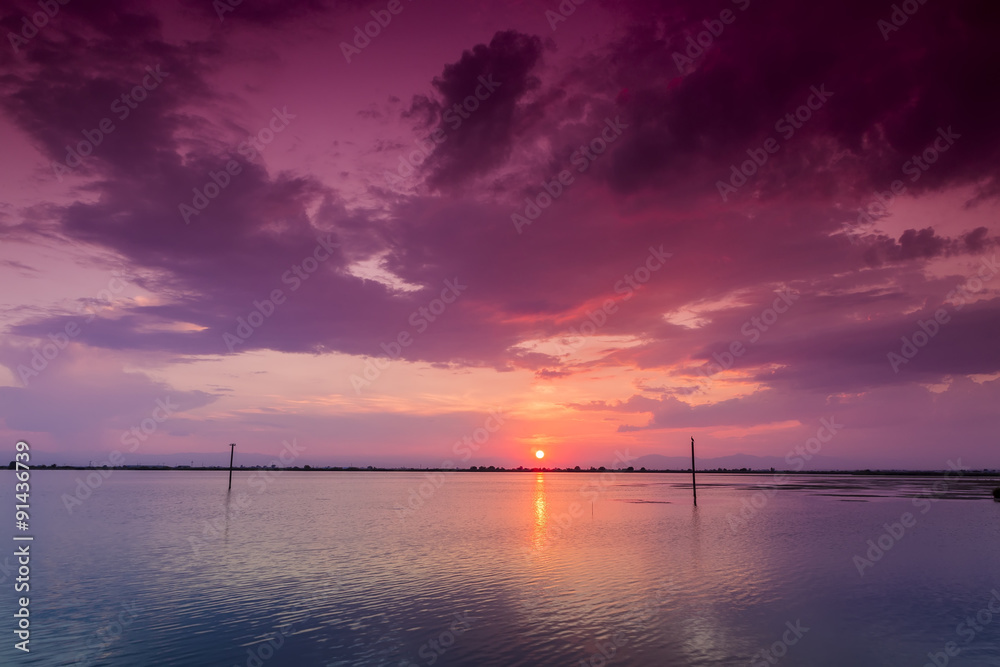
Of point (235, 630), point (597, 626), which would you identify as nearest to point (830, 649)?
point (597, 626)

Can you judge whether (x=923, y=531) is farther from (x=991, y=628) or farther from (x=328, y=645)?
(x=328, y=645)

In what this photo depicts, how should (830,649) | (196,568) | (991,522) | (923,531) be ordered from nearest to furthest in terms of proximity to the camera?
1. (830,649)
2. (196,568)
3. (923,531)
4. (991,522)

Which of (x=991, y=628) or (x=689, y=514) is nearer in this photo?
(x=991, y=628)

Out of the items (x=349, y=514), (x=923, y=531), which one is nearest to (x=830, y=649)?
(x=923, y=531)

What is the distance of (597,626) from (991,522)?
63.4 metres

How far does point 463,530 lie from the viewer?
179 feet

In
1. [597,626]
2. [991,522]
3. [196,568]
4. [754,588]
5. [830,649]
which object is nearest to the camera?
[830,649]

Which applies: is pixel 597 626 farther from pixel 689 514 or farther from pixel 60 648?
pixel 689 514

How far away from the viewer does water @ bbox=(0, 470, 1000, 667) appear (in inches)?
757

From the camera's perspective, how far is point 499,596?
27016 millimetres

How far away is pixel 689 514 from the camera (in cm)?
7312

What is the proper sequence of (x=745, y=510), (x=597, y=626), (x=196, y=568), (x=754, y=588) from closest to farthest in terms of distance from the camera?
(x=597, y=626), (x=754, y=588), (x=196, y=568), (x=745, y=510)

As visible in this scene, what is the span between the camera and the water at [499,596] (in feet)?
63.1

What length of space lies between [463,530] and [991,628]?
40.7 m
